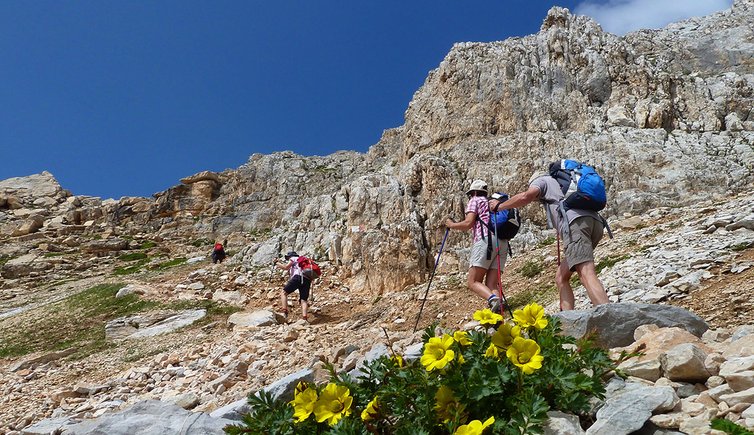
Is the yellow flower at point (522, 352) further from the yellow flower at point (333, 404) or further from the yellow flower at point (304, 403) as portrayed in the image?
A: the yellow flower at point (304, 403)

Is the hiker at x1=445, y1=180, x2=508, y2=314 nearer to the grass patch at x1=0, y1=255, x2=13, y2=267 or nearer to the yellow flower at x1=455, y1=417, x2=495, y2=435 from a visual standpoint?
the yellow flower at x1=455, y1=417, x2=495, y2=435

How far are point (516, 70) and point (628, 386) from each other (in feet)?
85.0

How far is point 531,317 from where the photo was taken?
3.06 m

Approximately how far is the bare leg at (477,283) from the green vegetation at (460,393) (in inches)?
168

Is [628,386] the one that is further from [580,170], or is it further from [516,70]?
[516,70]

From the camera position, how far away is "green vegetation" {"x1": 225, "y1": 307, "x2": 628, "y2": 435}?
2.67 metres

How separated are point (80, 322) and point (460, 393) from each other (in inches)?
758

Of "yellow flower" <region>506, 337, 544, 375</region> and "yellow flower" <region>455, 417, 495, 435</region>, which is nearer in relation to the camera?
"yellow flower" <region>455, 417, 495, 435</region>

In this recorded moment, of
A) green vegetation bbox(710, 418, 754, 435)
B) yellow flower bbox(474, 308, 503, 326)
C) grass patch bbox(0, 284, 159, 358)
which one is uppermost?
grass patch bbox(0, 284, 159, 358)

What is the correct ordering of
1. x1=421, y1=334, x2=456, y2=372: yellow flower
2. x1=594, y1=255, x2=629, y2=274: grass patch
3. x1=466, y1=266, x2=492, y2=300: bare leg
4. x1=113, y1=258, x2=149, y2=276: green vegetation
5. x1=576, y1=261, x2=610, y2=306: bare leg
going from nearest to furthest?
x1=421, y1=334, x2=456, y2=372: yellow flower → x1=576, y1=261, x2=610, y2=306: bare leg → x1=466, y1=266, x2=492, y2=300: bare leg → x1=594, y1=255, x2=629, y2=274: grass patch → x1=113, y1=258, x2=149, y2=276: green vegetation

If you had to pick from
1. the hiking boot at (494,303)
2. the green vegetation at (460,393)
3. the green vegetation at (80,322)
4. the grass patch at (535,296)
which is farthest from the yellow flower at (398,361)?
the green vegetation at (80,322)

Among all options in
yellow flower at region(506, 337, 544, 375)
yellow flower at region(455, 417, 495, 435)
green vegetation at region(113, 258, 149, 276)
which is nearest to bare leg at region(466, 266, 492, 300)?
yellow flower at region(506, 337, 544, 375)

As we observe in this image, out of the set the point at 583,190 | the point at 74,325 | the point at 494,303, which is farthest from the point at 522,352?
the point at 74,325

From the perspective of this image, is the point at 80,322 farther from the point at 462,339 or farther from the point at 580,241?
the point at 462,339
